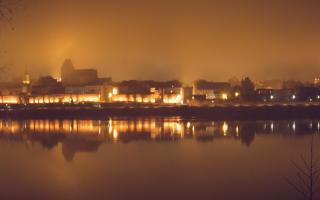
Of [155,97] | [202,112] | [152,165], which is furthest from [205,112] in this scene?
[152,165]

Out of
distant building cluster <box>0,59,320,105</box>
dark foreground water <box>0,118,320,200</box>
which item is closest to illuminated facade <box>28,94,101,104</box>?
distant building cluster <box>0,59,320,105</box>

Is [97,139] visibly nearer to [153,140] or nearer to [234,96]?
[153,140]

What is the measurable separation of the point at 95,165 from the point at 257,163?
19.9ft

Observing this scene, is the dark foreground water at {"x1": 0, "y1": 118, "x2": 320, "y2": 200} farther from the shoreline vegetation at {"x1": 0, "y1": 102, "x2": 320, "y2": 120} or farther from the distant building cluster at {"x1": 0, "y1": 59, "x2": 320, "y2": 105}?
the distant building cluster at {"x1": 0, "y1": 59, "x2": 320, "y2": 105}

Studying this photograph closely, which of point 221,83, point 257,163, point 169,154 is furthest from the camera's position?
point 221,83

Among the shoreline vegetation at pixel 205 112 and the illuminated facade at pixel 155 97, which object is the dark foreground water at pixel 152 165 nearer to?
the shoreline vegetation at pixel 205 112

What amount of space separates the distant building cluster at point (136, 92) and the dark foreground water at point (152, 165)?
122 feet

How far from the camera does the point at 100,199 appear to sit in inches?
477

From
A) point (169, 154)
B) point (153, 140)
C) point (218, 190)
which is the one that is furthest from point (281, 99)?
point (218, 190)

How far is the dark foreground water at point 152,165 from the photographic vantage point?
42.0 feet

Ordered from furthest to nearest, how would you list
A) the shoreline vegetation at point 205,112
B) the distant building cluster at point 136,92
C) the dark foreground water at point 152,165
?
the distant building cluster at point 136,92 → the shoreline vegetation at point 205,112 → the dark foreground water at point 152,165

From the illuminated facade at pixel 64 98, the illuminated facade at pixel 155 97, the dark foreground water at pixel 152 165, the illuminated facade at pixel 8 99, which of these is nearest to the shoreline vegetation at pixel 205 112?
the dark foreground water at pixel 152 165

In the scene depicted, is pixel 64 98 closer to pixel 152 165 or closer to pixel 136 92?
pixel 136 92

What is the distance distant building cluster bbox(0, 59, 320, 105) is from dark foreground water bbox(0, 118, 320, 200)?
122 ft
